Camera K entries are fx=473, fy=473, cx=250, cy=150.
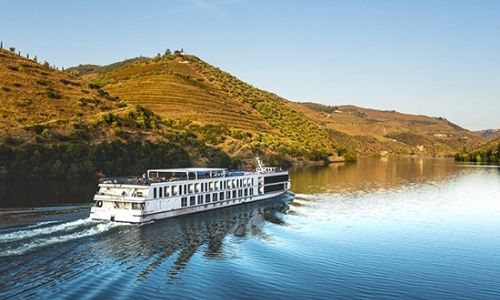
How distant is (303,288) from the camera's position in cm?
3080

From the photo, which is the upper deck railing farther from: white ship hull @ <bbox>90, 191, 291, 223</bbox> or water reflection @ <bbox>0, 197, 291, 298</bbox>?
water reflection @ <bbox>0, 197, 291, 298</bbox>

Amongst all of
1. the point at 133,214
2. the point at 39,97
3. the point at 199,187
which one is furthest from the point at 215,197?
the point at 39,97

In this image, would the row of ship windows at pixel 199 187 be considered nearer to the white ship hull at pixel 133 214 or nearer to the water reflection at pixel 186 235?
the white ship hull at pixel 133 214

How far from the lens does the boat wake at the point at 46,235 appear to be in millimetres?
36219

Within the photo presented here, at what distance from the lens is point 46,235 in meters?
40.2

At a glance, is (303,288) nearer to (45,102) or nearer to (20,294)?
(20,294)

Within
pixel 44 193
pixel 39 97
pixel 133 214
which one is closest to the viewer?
pixel 133 214

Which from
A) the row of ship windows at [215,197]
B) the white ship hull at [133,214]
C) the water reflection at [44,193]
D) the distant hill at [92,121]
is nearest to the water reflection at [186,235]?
the white ship hull at [133,214]

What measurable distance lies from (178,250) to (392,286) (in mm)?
17296

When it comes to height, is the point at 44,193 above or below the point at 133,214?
above

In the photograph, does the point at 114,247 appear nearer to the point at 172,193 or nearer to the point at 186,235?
the point at 186,235

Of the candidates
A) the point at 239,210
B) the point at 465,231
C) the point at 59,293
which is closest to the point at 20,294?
the point at 59,293

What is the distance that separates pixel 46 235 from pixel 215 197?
25.2 meters

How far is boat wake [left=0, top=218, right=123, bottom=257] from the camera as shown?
1426 inches
